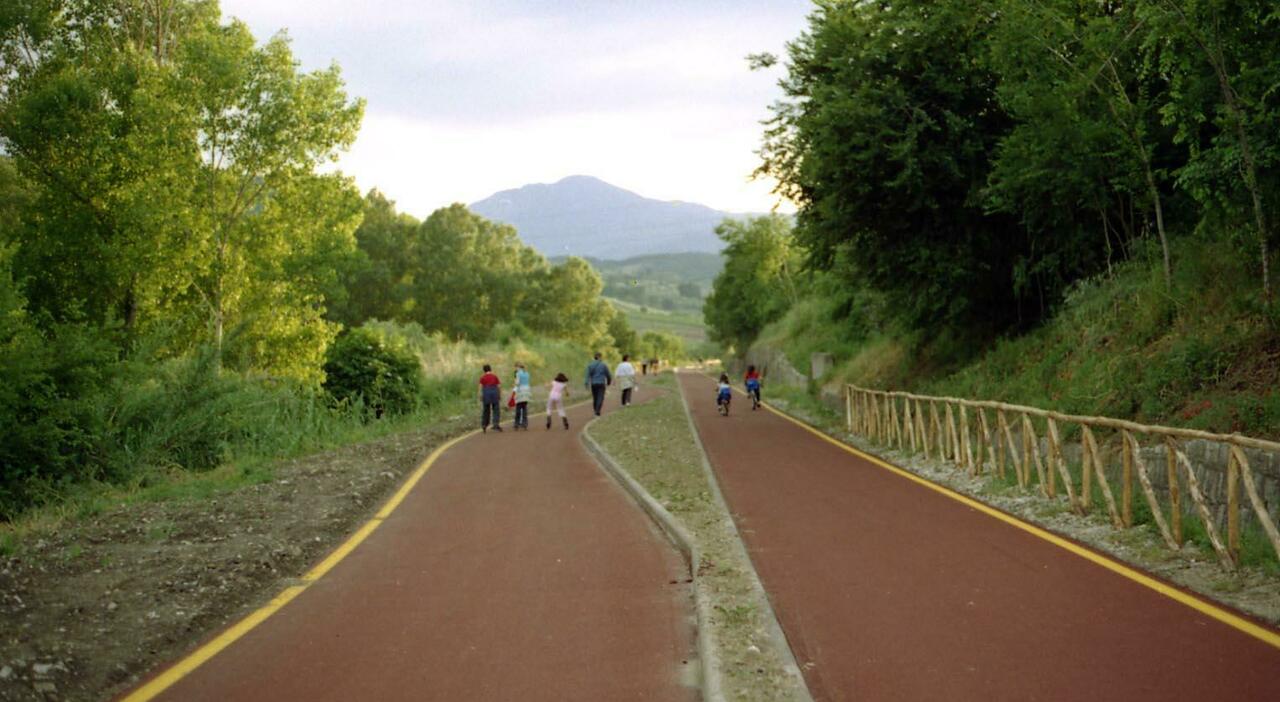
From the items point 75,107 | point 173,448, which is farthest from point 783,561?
point 75,107

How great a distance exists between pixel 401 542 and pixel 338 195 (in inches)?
912

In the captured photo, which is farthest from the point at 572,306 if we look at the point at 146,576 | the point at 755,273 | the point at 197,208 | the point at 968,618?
the point at 968,618

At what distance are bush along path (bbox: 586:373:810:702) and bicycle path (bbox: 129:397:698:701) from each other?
0.21m

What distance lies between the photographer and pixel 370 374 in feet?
105

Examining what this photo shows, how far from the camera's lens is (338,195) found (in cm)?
3116

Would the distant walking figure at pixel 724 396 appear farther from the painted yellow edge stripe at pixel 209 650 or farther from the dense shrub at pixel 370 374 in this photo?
the painted yellow edge stripe at pixel 209 650

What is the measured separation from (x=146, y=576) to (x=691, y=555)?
4.44 meters

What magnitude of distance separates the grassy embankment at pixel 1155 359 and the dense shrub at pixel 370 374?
16778 mm

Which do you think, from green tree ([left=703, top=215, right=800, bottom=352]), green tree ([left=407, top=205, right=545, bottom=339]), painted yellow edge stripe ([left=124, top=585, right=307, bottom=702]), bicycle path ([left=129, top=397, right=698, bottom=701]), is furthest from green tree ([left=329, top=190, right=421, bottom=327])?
painted yellow edge stripe ([left=124, top=585, right=307, bottom=702])

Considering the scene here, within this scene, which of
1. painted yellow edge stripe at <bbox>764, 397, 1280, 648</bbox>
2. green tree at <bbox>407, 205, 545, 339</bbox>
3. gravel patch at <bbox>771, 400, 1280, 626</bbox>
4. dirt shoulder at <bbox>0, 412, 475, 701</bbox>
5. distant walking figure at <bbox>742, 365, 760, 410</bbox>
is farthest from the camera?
green tree at <bbox>407, 205, 545, 339</bbox>

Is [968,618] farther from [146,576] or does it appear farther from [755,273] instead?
[755,273]

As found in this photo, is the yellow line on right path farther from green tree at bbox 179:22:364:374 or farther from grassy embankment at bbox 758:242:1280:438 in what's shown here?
green tree at bbox 179:22:364:374

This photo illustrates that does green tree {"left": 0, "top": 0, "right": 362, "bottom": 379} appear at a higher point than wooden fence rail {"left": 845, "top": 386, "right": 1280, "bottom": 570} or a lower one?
higher

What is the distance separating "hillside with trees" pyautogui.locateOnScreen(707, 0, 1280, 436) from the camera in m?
12.3
